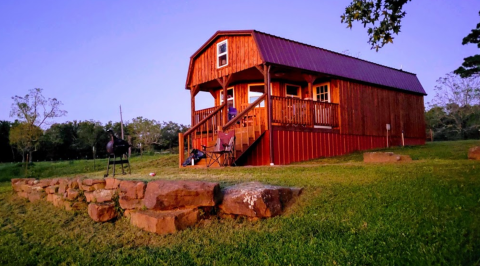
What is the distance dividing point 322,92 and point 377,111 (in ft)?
8.04

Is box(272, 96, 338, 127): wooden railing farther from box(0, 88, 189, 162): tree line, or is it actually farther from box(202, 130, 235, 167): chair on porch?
box(0, 88, 189, 162): tree line

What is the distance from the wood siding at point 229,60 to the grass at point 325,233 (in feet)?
21.6

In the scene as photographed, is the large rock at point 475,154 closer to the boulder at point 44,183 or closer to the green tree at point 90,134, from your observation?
the boulder at point 44,183

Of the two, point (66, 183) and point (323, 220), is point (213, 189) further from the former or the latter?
point (66, 183)

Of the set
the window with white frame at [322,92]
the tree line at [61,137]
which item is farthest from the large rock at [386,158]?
the tree line at [61,137]

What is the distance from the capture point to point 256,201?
4.48 m

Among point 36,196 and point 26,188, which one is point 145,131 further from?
point 36,196

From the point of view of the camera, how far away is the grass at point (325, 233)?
3.25m

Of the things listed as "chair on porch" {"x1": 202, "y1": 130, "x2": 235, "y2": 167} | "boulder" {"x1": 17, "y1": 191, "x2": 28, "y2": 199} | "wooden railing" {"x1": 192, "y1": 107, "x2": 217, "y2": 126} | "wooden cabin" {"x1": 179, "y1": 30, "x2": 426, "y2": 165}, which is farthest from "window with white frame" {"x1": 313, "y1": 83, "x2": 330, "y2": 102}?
"boulder" {"x1": 17, "y1": 191, "x2": 28, "y2": 199}

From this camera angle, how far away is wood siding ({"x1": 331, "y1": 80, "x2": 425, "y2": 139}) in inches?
528

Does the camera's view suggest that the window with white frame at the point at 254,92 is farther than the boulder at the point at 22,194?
Yes

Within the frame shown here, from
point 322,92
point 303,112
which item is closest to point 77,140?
point 322,92

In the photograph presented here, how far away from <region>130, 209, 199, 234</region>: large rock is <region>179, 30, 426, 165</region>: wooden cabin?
5.43 meters

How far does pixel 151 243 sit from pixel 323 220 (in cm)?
203
